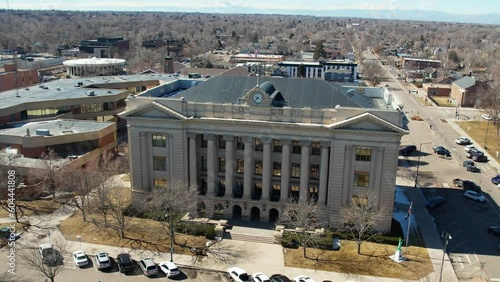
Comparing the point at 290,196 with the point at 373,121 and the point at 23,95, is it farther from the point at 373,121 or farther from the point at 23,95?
the point at 23,95

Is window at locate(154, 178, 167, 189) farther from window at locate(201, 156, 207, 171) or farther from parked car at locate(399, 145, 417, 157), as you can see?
parked car at locate(399, 145, 417, 157)

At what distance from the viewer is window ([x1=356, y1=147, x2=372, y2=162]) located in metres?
59.2

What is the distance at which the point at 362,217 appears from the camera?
2170 inches

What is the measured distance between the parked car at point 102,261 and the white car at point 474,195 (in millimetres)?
54986

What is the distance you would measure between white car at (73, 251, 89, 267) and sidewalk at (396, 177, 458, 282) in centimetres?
3738

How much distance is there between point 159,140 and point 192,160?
5.33 metres

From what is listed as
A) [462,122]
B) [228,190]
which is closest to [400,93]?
[462,122]

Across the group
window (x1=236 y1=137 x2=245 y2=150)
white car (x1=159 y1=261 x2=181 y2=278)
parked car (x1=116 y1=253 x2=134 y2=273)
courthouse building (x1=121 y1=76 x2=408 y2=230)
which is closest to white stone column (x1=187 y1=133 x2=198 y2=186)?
courthouse building (x1=121 y1=76 x2=408 y2=230)

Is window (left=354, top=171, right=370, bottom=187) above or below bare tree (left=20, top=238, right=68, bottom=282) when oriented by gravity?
above

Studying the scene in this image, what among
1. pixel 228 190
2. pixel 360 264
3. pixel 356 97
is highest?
pixel 356 97

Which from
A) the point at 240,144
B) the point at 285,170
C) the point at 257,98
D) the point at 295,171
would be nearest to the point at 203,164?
the point at 240,144

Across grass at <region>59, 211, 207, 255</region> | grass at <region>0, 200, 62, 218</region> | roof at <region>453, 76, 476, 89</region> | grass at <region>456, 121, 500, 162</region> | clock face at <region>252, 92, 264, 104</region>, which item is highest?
clock face at <region>252, 92, 264, 104</region>

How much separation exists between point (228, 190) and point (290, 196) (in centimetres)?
858

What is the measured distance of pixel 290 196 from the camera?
2470 inches
